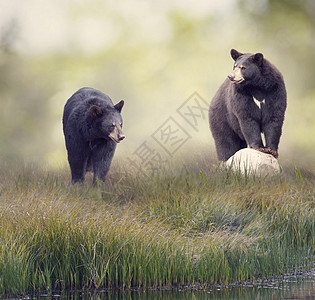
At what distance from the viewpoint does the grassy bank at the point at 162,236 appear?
19.4 feet

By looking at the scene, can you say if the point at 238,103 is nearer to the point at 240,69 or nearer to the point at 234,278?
the point at 240,69

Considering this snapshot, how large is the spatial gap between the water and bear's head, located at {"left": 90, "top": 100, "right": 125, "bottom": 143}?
13.8ft

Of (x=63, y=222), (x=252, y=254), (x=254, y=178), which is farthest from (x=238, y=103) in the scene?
(x=63, y=222)

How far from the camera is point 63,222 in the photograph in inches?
243

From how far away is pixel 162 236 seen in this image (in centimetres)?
639

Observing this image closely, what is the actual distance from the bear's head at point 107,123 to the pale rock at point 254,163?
6.11 ft

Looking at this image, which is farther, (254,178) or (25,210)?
(254,178)

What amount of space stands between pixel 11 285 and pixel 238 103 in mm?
5088

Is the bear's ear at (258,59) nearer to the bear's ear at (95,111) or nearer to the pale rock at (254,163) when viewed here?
the pale rock at (254,163)

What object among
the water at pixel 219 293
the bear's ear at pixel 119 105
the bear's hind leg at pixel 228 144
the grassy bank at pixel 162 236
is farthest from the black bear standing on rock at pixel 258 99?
the water at pixel 219 293

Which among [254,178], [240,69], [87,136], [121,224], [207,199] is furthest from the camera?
[87,136]

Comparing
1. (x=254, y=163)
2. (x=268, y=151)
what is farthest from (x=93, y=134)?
(x=268, y=151)

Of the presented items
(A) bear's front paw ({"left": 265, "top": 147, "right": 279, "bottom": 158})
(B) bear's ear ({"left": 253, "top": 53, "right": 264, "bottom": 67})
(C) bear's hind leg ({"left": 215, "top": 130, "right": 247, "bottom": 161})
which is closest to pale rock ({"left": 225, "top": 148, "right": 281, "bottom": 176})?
(A) bear's front paw ({"left": 265, "top": 147, "right": 279, "bottom": 158})

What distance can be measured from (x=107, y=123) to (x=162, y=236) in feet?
12.1
